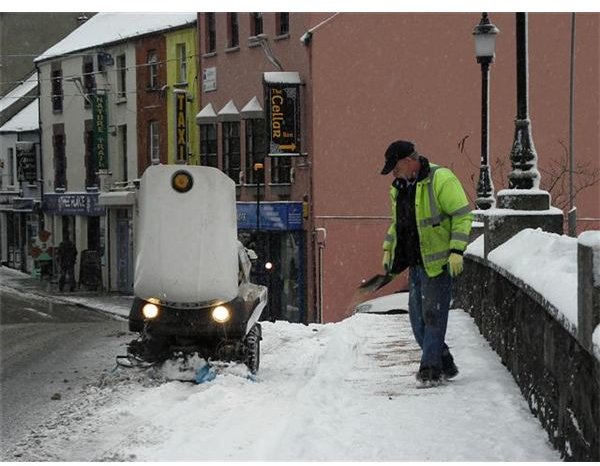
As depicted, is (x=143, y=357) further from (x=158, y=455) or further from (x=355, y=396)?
(x=158, y=455)

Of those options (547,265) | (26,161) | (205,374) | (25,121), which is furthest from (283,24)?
(547,265)

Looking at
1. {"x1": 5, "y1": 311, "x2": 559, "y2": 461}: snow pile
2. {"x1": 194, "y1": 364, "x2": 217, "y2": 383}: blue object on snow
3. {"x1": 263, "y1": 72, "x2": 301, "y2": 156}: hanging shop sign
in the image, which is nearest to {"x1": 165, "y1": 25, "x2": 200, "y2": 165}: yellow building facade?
{"x1": 263, "y1": 72, "x2": 301, "y2": 156}: hanging shop sign

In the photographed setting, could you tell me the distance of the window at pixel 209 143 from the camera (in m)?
32.1

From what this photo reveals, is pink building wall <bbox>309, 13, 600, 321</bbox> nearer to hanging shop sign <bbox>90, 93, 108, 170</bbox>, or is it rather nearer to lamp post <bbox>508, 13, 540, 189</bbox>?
hanging shop sign <bbox>90, 93, 108, 170</bbox>

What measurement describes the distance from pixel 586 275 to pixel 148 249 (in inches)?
247

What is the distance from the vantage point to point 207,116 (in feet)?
105

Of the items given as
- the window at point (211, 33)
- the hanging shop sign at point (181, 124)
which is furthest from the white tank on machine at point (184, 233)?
the window at point (211, 33)

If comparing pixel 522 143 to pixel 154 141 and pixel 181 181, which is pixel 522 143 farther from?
pixel 154 141

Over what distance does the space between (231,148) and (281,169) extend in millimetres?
2244

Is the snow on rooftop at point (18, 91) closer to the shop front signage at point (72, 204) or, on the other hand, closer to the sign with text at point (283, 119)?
the shop front signage at point (72, 204)

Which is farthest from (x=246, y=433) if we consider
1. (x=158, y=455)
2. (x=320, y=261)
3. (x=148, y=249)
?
(x=320, y=261)

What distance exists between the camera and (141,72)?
3425 cm

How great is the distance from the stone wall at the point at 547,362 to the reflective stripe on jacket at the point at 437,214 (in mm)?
504

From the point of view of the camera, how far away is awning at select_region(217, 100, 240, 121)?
3109 cm
